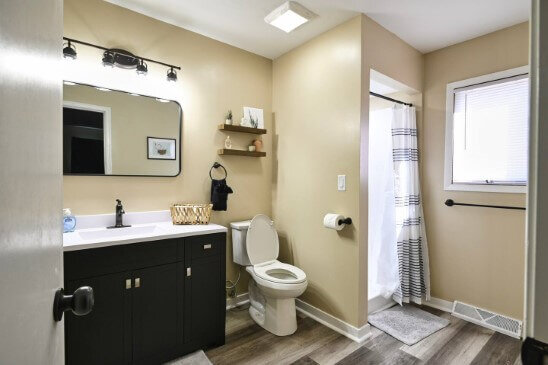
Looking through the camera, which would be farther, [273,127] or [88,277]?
[273,127]

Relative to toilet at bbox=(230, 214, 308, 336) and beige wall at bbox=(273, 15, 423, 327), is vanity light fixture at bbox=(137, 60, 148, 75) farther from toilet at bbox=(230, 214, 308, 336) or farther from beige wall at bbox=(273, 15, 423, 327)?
toilet at bbox=(230, 214, 308, 336)

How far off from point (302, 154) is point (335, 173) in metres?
0.45

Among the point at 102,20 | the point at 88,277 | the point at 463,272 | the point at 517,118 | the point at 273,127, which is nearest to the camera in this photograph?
the point at 88,277

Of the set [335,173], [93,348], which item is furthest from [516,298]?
[93,348]

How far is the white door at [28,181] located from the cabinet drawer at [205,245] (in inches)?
52.6

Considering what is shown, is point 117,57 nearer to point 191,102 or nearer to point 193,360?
point 191,102

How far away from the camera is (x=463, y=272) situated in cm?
267

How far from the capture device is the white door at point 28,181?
1.21 feet

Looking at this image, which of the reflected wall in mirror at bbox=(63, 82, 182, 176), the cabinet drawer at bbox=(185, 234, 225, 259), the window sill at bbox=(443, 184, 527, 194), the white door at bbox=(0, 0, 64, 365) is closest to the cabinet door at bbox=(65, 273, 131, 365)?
the cabinet drawer at bbox=(185, 234, 225, 259)

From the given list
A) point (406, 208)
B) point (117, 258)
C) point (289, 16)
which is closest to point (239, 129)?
point (289, 16)

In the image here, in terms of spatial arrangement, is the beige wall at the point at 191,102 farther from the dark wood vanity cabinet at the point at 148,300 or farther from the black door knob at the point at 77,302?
the black door knob at the point at 77,302

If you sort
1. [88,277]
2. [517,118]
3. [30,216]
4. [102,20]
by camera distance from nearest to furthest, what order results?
[30,216] < [88,277] < [102,20] < [517,118]

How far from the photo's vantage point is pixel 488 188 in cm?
250

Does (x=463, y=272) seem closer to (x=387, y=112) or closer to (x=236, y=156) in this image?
(x=387, y=112)
